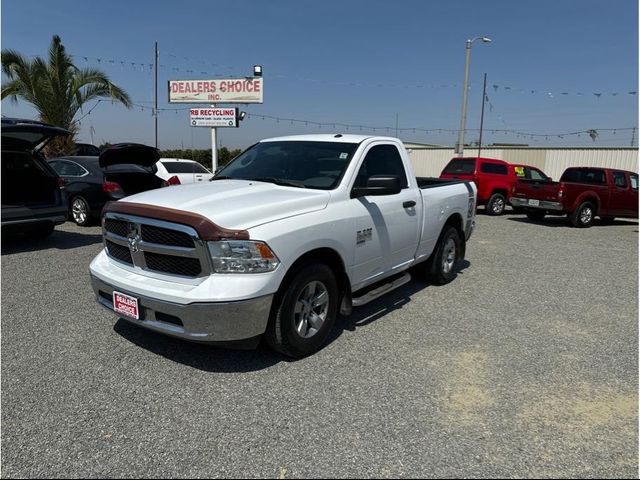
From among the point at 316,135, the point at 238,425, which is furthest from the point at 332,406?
the point at 316,135

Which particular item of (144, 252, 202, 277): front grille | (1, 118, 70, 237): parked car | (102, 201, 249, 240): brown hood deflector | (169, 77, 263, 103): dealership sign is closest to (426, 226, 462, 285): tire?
(102, 201, 249, 240): brown hood deflector

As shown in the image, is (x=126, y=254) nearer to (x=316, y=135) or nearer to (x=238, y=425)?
(x=238, y=425)

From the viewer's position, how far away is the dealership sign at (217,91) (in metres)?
21.6

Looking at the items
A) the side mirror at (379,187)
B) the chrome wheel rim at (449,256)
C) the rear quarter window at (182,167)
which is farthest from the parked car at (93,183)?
the chrome wheel rim at (449,256)

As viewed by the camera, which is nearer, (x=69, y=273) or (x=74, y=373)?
(x=74, y=373)

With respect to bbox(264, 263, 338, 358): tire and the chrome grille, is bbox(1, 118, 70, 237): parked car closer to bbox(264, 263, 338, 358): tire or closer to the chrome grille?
the chrome grille

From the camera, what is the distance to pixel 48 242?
8.30 meters

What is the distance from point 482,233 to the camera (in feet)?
36.3

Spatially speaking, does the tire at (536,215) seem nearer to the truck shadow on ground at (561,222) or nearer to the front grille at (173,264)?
A: the truck shadow on ground at (561,222)

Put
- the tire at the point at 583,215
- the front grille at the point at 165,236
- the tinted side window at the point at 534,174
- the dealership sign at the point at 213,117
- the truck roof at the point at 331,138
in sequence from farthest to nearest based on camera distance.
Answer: the dealership sign at the point at 213,117 < the tinted side window at the point at 534,174 < the tire at the point at 583,215 < the truck roof at the point at 331,138 < the front grille at the point at 165,236

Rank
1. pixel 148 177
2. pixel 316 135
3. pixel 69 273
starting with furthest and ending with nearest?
1. pixel 148 177
2. pixel 69 273
3. pixel 316 135

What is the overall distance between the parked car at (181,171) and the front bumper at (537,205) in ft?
28.7

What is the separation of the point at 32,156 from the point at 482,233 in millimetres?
9329

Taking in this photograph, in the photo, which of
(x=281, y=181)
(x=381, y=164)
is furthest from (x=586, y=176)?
(x=281, y=181)
